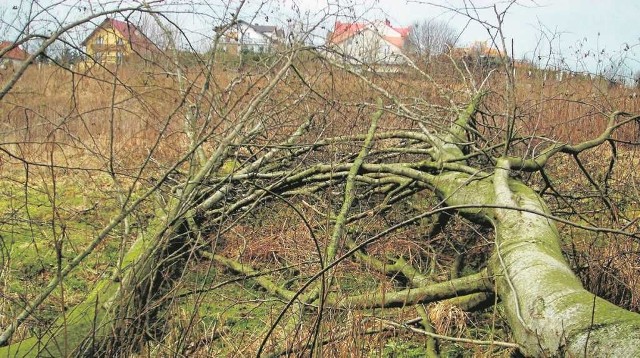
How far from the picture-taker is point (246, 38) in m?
4.76

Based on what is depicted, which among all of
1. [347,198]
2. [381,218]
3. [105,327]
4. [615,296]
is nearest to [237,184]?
[381,218]

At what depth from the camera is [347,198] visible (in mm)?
Answer: 3307

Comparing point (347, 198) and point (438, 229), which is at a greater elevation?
point (347, 198)

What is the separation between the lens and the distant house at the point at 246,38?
13.2 ft

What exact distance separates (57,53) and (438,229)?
255 centimetres

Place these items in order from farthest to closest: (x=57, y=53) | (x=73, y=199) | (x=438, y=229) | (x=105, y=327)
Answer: (x=73, y=199), (x=438, y=229), (x=57, y=53), (x=105, y=327)

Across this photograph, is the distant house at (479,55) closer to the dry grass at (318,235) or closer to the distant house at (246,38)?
the dry grass at (318,235)

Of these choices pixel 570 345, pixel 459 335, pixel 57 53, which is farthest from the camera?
pixel 459 335

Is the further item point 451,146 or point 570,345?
point 451,146

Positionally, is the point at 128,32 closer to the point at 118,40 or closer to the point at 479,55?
the point at 118,40

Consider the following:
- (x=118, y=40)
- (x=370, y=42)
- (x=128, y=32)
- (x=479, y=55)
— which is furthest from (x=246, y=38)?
(x=479, y=55)

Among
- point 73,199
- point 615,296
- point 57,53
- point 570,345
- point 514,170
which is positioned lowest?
point 73,199

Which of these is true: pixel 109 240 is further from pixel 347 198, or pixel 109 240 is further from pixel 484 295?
pixel 484 295

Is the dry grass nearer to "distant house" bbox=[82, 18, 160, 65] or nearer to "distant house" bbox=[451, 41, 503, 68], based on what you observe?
"distant house" bbox=[82, 18, 160, 65]
